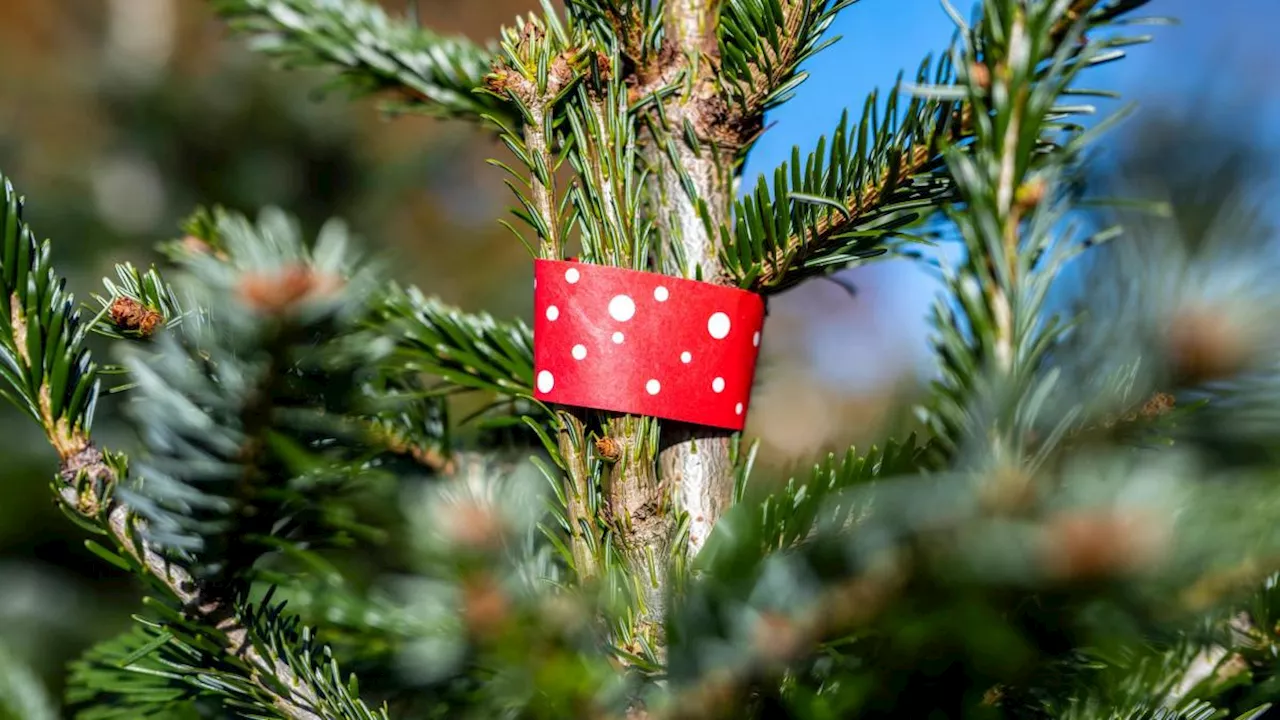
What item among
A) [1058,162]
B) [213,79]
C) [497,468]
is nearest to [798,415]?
[213,79]

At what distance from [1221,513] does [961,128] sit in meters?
0.17

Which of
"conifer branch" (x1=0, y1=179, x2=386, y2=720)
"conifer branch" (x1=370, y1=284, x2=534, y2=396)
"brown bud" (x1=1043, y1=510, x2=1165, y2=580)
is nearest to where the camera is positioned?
"brown bud" (x1=1043, y1=510, x2=1165, y2=580)

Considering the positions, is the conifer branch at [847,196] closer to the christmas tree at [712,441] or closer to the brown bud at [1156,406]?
the christmas tree at [712,441]

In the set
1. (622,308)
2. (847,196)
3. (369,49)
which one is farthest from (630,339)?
(369,49)

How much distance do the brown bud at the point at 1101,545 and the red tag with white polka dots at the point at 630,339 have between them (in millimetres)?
175

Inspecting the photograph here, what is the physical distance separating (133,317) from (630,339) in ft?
0.57

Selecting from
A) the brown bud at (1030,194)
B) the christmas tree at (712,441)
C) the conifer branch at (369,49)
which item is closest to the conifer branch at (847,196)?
the christmas tree at (712,441)

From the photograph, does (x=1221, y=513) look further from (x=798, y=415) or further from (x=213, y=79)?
(x=798, y=415)

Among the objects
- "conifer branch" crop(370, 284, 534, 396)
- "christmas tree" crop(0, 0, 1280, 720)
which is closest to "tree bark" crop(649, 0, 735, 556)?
"christmas tree" crop(0, 0, 1280, 720)

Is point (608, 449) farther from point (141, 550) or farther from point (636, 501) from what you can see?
point (141, 550)

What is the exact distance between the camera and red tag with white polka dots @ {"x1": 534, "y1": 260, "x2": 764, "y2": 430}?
344 millimetres

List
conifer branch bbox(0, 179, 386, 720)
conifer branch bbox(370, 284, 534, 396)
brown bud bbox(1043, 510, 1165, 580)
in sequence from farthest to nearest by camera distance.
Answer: conifer branch bbox(370, 284, 534, 396)
conifer branch bbox(0, 179, 386, 720)
brown bud bbox(1043, 510, 1165, 580)

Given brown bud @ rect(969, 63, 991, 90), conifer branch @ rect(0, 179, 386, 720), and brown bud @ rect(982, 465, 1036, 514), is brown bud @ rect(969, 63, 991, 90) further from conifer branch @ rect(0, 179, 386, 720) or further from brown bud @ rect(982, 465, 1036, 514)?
conifer branch @ rect(0, 179, 386, 720)

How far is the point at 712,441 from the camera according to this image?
0.40m
